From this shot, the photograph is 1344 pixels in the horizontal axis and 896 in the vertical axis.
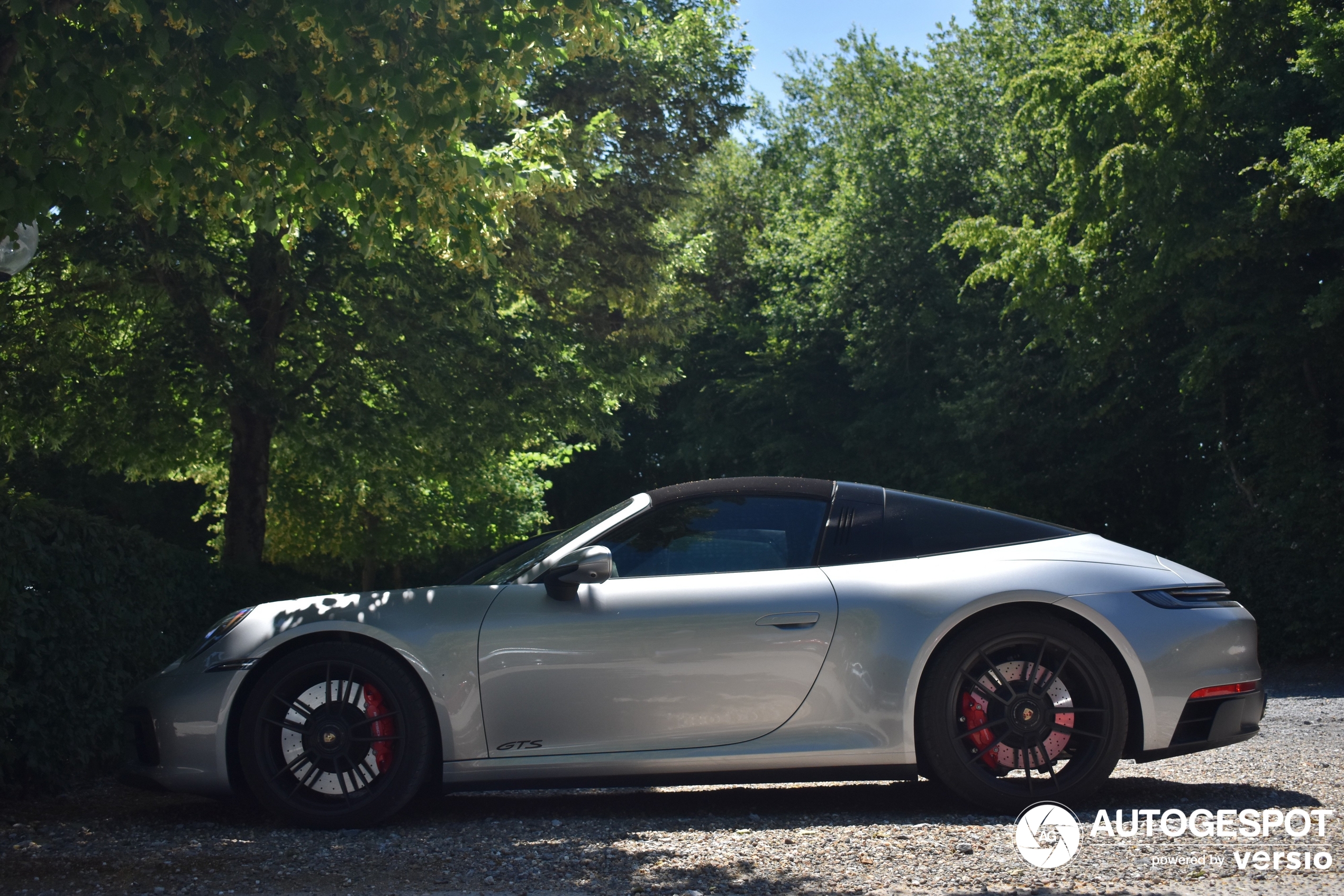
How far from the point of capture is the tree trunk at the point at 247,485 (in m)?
12.6

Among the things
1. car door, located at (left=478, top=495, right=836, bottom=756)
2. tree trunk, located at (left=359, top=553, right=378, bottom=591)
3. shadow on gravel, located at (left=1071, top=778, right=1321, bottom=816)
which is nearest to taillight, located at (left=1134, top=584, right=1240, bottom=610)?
shadow on gravel, located at (left=1071, top=778, right=1321, bottom=816)

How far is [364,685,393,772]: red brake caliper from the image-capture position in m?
4.92

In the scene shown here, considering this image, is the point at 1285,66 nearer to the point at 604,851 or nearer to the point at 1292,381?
the point at 1292,381

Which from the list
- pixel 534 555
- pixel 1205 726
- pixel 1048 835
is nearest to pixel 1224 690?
pixel 1205 726

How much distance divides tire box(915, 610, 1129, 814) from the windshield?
1.65m

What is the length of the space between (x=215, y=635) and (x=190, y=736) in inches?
19.0

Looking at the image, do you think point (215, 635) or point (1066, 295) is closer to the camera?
point (215, 635)

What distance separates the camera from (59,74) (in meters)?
5.48

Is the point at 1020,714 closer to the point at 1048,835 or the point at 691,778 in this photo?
the point at 1048,835

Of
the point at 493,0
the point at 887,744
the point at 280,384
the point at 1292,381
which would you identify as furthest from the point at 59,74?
the point at 1292,381

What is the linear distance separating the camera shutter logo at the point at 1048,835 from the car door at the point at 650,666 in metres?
1.02

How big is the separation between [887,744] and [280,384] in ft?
29.3

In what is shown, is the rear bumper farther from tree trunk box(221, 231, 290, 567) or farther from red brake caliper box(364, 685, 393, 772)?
tree trunk box(221, 231, 290, 567)

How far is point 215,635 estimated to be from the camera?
17.2 feet
